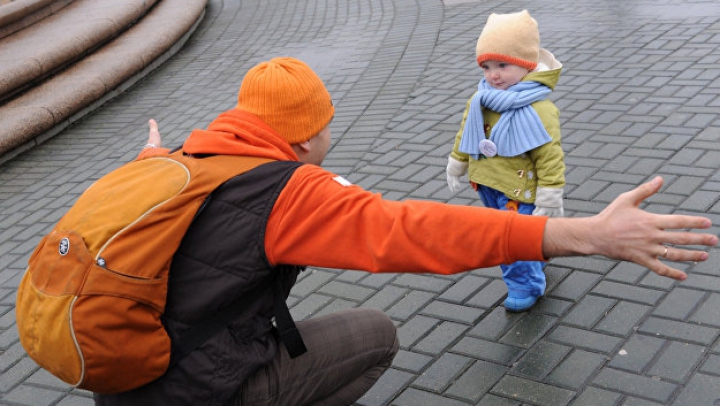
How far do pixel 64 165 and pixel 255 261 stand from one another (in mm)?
5509

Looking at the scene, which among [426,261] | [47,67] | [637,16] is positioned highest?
[426,261]

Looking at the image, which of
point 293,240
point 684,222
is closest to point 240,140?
point 293,240

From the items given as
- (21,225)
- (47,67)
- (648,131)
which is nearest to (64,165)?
(21,225)

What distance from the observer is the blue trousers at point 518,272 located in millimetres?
3825

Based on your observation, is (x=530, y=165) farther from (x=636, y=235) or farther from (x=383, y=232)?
(x=636, y=235)

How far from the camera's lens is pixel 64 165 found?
24.1 feet

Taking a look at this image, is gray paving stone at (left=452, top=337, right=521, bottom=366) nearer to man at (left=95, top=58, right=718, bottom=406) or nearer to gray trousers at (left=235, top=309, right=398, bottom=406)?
gray trousers at (left=235, top=309, right=398, bottom=406)

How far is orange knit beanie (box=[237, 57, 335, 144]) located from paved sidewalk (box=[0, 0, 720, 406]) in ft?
4.71

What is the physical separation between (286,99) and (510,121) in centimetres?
132

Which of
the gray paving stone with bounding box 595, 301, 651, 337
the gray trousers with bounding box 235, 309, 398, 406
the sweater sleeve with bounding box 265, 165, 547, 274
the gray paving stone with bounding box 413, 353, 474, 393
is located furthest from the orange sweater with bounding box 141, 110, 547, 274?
the gray paving stone with bounding box 595, 301, 651, 337

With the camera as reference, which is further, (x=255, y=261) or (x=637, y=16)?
(x=637, y=16)

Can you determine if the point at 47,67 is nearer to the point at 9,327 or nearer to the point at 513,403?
the point at 9,327

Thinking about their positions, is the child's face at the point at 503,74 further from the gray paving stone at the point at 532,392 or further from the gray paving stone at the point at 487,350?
the gray paving stone at the point at 532,392

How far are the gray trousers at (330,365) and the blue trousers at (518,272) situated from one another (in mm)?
1042
